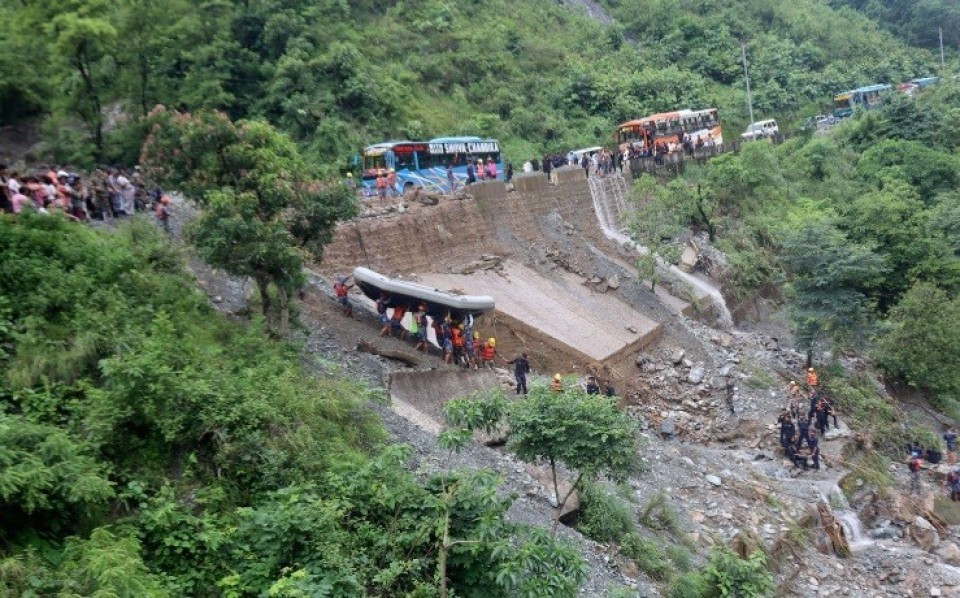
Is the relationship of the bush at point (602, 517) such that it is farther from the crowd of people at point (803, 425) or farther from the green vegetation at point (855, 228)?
the green vegetation at point (855, 228)

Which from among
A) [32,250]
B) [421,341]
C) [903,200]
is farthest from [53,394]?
[903,200]

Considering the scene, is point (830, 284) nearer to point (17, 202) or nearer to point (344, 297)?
point (344, 297)

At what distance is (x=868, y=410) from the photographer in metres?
20.5

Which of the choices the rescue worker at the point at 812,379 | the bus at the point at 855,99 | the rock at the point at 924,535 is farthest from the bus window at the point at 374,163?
the bus at the point at 855,99

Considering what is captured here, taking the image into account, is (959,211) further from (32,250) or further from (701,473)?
(32,250)

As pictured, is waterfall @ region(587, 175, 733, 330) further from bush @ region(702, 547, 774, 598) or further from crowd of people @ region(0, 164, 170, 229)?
bush @ region(702, 547, 774, 598)

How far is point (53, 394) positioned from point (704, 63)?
45.6 metres

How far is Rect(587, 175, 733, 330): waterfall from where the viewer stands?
25312mm

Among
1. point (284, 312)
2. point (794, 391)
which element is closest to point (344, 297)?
point (284, 312)

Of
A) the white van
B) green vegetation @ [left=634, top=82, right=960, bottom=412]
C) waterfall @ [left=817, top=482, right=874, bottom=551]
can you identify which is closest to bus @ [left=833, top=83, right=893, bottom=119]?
the white van

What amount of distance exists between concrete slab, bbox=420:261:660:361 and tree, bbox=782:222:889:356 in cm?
406

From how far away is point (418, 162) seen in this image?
25578 mm

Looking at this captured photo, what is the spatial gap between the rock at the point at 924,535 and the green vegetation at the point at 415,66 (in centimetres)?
1857

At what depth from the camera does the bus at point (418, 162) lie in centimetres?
2473
